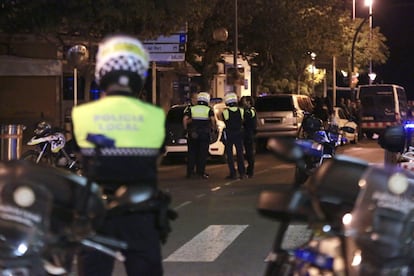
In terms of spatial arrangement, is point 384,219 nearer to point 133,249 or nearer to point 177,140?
point 133,249

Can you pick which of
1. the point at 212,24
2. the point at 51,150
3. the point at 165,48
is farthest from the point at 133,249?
the point at 212,24

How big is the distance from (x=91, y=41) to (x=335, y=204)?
16.6m

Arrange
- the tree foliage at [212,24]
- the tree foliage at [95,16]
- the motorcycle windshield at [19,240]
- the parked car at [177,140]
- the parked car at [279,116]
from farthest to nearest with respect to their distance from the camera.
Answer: the parked car at [279,116] → the parked car at [177,140] → the tree foliage at [212,24] → the tree foliage at [95,16] → the motorcycle windshield at [19,240]

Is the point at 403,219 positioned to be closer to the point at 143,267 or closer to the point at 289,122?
the point at 143,267

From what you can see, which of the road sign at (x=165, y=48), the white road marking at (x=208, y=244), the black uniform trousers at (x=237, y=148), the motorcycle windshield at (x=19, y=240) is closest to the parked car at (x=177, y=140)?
the black uniform trousers at (x=237, y=148)

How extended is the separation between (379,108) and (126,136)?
92.3ft

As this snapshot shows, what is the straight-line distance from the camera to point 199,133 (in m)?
14.7

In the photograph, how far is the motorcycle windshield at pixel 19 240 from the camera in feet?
10.1

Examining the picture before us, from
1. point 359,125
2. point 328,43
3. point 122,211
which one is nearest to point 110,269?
point 122,211

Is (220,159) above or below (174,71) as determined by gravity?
below

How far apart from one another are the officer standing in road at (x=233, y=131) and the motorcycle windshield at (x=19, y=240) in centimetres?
1151

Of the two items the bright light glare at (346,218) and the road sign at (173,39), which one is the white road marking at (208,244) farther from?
the road sign at (173,39)

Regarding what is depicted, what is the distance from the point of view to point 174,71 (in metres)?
31.2

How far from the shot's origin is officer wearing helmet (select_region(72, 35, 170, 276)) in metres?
3.74
